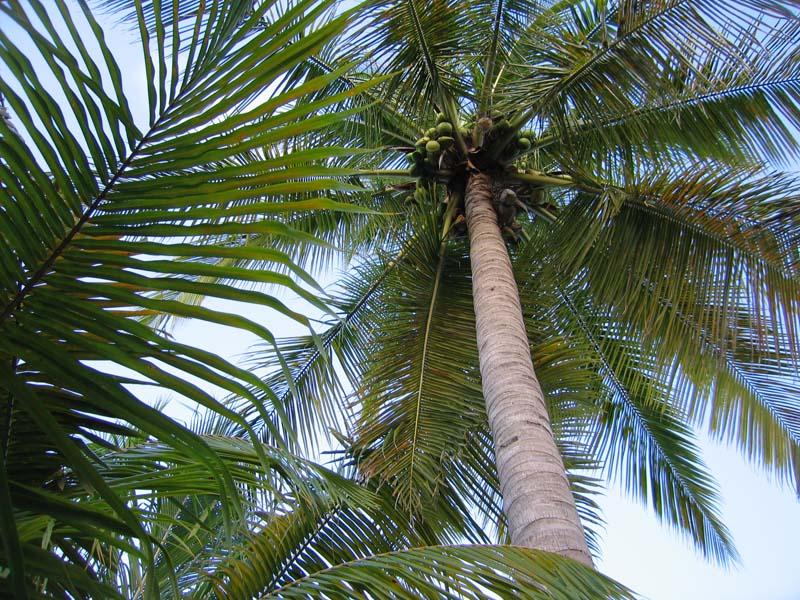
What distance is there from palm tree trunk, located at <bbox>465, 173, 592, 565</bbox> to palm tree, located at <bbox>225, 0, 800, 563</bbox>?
64 mm

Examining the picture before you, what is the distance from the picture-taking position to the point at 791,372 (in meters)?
5.95

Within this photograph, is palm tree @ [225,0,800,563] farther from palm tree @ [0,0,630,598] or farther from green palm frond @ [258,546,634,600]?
palm tree @ [0,0,630,598]

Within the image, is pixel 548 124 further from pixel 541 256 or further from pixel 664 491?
pixel 664 491

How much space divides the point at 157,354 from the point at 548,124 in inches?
212

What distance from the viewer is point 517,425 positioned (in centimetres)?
356

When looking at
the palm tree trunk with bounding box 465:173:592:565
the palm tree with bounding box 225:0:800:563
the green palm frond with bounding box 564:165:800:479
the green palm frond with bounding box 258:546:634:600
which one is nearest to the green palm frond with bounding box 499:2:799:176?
the palm tree with bounding box 225:0:800:563

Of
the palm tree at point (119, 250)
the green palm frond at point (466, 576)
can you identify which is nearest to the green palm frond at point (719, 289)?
the green palm frond at point (466, 576)

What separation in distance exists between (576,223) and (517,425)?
3.03 metres

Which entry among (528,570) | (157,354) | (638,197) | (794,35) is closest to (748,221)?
(638,197)

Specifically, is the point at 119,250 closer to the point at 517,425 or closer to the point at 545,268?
the point at 517,425

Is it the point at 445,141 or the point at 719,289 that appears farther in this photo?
the point at 445,141

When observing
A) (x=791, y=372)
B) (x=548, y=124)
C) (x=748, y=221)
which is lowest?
(x=791, y=372)

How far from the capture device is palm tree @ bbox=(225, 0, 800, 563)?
5.27 meters

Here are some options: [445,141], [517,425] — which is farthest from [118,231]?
[445,141]
